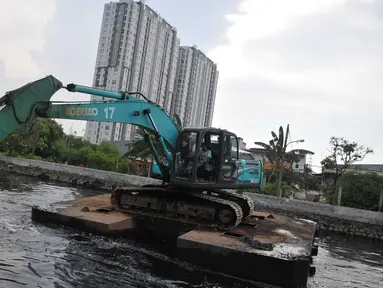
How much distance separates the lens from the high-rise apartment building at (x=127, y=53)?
67.8 metres

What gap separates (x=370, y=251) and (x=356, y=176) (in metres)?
10.1

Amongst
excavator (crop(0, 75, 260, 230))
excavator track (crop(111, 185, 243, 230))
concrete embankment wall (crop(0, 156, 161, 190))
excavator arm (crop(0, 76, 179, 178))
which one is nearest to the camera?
excavator arm (crop(0, 76, 179, 178))

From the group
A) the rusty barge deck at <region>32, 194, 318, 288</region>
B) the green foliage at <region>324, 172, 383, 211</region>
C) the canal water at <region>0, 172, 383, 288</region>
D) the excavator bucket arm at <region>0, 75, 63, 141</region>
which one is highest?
the excavator bucket arm at <region>0, 75, 63, 141</region>

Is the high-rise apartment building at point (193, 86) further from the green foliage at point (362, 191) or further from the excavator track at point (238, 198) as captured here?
the excavator track at point (238, 198)

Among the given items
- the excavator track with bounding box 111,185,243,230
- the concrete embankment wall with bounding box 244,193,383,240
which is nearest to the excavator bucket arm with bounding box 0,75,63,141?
the excavator track with bounding box 111,185,243,230

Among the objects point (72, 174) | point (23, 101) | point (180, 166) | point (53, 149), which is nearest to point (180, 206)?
point (180, 166)

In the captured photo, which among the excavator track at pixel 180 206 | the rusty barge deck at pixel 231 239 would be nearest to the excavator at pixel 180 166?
the excavator track at pixel 180 206

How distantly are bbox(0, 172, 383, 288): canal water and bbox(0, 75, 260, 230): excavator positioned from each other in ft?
Result: 4.53

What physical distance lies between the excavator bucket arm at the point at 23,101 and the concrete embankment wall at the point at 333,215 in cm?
1548

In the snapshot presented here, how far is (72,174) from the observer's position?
26.9 m

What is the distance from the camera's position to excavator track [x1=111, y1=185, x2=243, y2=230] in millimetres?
8648

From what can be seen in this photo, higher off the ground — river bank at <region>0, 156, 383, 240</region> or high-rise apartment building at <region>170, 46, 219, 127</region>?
high-rise apartment building at <region>170, 46, 219, 127</region>

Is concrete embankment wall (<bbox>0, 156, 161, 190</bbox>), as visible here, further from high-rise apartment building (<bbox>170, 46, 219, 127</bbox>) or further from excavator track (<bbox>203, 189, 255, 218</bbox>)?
high-rise apartment building (<bbox>170, 46, 219, 127</bbox>)

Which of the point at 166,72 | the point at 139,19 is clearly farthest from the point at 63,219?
the point at 166,72
